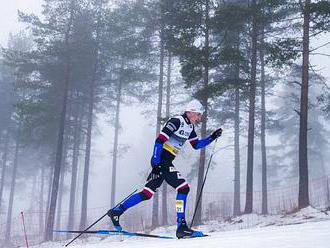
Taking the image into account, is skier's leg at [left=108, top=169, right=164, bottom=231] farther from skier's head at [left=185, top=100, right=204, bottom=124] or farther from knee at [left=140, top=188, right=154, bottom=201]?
skier's head at [left=185, top=100, right=204, bottom=124]

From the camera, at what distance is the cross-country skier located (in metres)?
6.80

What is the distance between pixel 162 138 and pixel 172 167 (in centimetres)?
61

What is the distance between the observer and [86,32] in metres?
24.5

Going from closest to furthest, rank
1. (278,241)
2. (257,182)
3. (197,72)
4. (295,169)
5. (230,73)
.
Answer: (278,241) → (197,72) → (230,73) → (295,169) → (257,182)

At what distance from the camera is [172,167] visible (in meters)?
6.99

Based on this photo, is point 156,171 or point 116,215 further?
point 116,215

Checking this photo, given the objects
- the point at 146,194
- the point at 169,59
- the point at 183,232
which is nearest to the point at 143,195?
the point at 146,194

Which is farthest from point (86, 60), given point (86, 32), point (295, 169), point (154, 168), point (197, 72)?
point (295, 169)

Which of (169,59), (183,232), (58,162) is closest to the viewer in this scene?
(183,232)

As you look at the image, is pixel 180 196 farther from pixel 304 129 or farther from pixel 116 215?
pixel 304 129

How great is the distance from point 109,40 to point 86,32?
1.60 m

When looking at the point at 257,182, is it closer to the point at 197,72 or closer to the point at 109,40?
the point at 109,40

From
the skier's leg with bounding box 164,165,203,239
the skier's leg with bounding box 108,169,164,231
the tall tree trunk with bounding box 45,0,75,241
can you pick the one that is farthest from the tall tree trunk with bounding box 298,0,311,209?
the tall tree trunk with bounding box 45,0,75,241

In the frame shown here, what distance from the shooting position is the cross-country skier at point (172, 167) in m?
6.80
